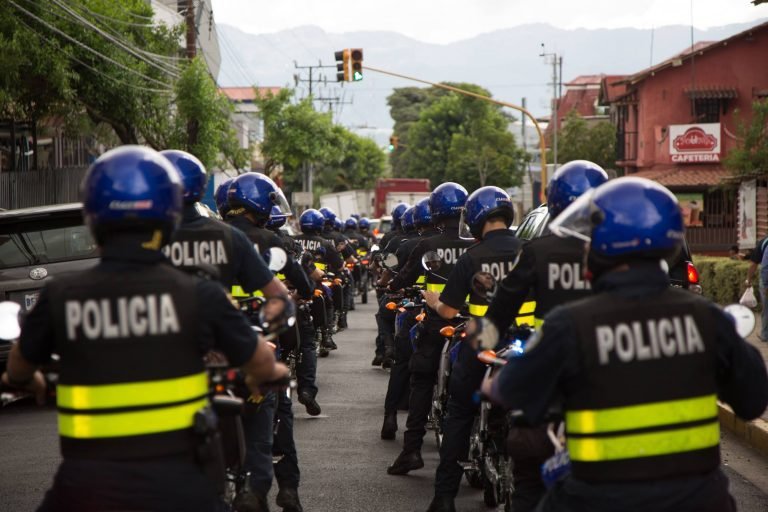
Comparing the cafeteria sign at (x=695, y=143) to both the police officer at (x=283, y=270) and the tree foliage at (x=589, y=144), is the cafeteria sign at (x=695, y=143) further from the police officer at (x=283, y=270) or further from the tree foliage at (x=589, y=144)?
the police officer at (x=283, y=270)

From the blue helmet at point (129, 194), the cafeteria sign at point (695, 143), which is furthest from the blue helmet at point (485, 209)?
the cafeteria sign at point (695, 143)

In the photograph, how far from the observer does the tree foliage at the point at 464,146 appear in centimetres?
7925

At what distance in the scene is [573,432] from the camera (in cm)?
376

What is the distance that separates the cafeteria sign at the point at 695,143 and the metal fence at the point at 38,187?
21.0 metres

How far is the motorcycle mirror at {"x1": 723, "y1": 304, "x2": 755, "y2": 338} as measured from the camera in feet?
13.0

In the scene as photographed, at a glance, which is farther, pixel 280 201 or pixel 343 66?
pixel 343 66

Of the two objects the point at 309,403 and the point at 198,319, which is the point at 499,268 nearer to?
the point at 198,319

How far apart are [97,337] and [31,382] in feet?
1.54

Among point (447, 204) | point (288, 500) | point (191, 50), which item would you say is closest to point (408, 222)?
point (447, 204)

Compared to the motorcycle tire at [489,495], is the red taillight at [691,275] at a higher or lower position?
higher

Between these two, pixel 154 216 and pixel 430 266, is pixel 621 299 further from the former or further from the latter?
pixel 430 266

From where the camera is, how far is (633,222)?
12.7 feet

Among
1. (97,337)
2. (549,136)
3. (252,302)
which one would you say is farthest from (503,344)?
(549,136)

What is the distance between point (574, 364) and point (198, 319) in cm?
114
